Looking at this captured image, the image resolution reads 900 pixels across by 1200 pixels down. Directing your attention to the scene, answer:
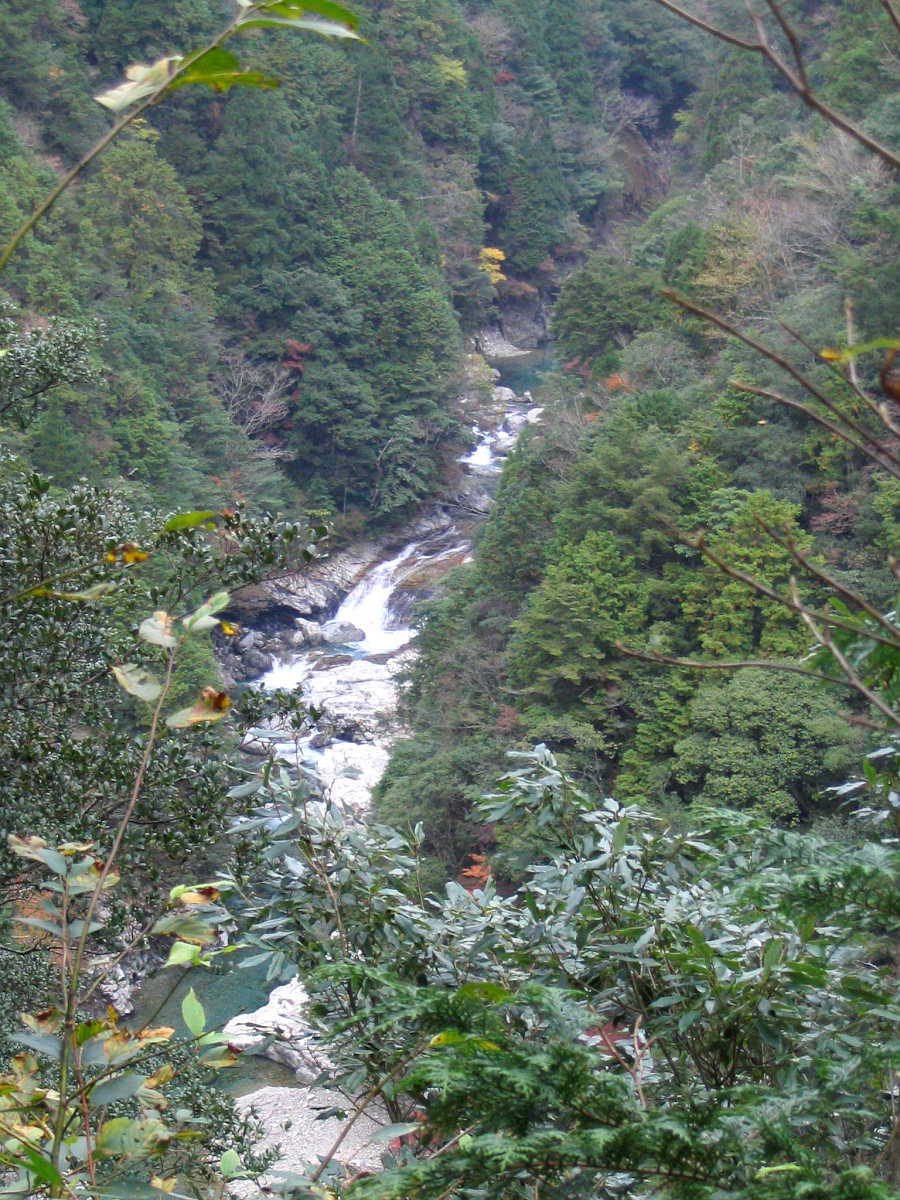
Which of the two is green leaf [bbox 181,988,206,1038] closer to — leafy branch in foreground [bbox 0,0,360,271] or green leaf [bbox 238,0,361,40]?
leafy branch in foreground [bbox 0,0,360,271]

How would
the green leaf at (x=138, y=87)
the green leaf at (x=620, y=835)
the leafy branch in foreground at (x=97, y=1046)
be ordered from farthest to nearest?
the green leaf at (x=620, y=835), the leafy branch in foreground at (x=97, y=1046), the green leaf at (x=138, y=87)

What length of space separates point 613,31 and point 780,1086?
4488 centimetres

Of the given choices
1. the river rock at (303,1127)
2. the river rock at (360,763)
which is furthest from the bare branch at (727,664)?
the river rock at (360,763)

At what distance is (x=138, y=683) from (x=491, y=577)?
13.6 m

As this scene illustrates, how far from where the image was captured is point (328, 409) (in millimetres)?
22109

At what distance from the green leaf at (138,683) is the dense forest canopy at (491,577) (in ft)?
0.08

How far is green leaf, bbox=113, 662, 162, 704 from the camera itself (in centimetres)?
109

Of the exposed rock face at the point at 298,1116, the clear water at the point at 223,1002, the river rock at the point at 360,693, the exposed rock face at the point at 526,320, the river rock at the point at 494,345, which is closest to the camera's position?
the exposed rock face at the point at 298,1116

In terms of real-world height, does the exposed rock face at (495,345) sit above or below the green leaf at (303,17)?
below

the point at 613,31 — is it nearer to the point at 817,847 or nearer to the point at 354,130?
the point at 354,130

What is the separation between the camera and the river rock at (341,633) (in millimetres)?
18328

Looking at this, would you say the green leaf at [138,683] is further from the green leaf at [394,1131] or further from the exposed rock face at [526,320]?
the exposed rock face at [526,320]

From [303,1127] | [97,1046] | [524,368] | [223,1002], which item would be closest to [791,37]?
[97,1046]

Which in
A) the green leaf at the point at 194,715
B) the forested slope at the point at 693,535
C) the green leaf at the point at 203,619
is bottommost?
the forested slope at the point at 693,535
